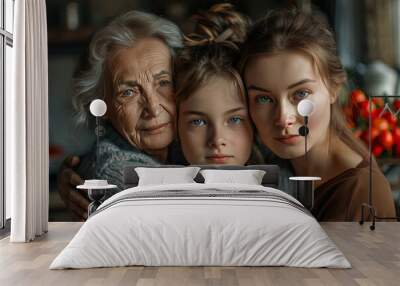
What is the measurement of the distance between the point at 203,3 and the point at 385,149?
10.3 ft

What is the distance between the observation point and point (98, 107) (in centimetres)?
789

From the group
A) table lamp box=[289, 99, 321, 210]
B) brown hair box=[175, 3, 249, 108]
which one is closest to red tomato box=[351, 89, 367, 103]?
table lamp box=[289, 99, 321, 210]

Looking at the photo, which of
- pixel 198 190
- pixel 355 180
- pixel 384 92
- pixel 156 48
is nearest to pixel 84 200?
pixel 156 48

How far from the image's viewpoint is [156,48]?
8367 millimetres

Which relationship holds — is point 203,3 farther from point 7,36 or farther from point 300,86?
point 7,36

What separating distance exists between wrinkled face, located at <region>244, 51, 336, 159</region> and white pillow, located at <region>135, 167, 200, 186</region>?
4.33ft

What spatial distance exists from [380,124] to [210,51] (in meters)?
2.50

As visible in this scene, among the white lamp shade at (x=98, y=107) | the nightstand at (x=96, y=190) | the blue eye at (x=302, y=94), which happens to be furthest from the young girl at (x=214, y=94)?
the nightstand at (x=96, y=190)

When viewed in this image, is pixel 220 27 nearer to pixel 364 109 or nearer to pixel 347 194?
pixel 364 109

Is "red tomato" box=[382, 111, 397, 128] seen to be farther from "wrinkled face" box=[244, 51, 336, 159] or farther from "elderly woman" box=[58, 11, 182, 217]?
"elderly woman" box=[58, 11, 182, 217]

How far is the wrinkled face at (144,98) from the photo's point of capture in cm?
830

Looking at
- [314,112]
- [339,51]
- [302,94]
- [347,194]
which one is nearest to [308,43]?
[339,51]

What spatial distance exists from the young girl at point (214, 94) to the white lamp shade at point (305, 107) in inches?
31.0

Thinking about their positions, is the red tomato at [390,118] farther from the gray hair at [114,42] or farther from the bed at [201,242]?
the bed at [201,242]
